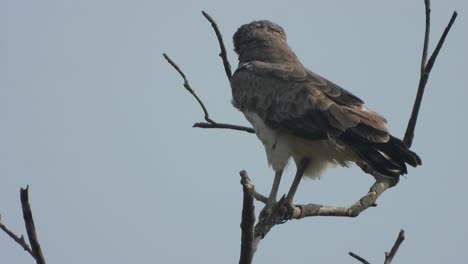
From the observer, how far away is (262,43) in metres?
11.1

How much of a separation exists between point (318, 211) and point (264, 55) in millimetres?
3940

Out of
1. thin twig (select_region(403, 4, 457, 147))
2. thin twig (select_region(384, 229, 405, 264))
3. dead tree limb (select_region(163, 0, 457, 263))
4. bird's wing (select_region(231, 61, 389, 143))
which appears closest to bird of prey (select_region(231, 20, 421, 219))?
bird's wing (select_region(231, 61, 389, 143))

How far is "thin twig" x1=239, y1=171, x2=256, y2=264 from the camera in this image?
4734 mm

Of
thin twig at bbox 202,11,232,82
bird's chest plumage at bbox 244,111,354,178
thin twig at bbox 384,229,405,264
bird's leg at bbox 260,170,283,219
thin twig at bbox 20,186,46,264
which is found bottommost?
bird's leg at bbox 260,170,283,219

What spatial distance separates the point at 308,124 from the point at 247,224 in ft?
12.6

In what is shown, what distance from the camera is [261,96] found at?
31.2ft

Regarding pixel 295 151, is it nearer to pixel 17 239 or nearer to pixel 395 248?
pixel 395 248

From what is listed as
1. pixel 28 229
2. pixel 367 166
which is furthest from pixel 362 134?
pixel 28 229

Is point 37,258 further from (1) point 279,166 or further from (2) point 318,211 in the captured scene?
(1) point 279,166

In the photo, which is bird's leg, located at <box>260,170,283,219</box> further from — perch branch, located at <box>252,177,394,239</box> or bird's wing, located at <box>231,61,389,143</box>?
bird's wing, located at <box>231,61,389,143</box>

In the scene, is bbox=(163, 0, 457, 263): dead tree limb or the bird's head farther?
the bird's head

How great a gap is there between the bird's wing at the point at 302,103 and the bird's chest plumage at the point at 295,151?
0.11m

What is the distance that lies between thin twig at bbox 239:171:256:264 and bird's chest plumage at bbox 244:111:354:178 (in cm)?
371

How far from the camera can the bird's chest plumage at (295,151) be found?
8617mm
